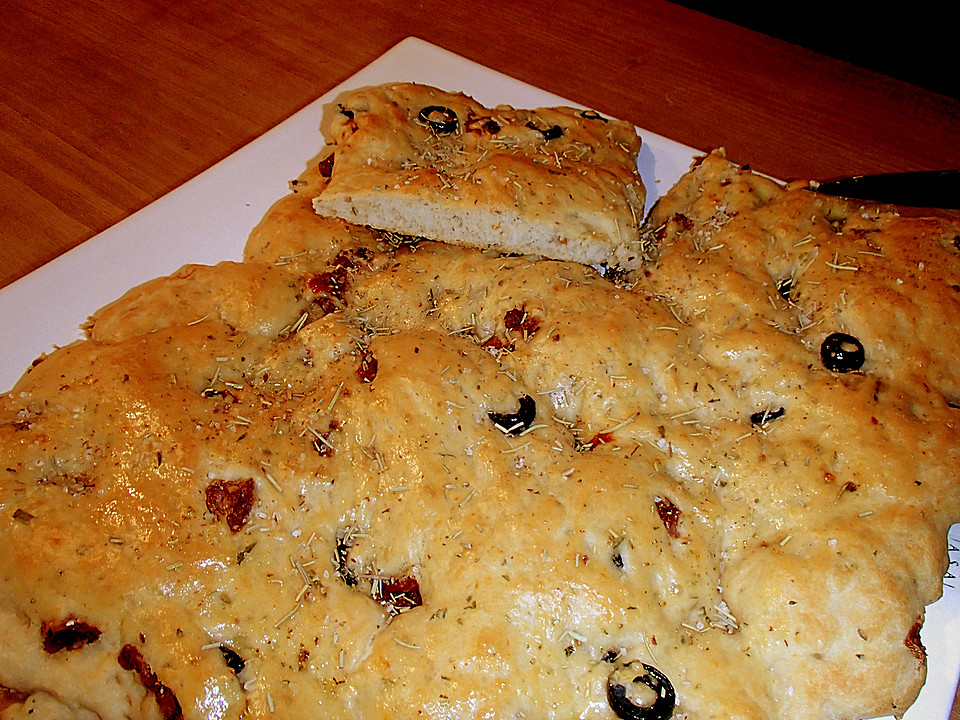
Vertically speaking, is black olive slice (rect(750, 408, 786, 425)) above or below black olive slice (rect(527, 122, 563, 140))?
below

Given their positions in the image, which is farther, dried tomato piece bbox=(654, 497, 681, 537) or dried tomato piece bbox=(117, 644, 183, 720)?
dried tomato piece bbox=(654, 497, 681, 537)

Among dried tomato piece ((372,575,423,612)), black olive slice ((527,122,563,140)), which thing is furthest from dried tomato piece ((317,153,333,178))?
dried tomato piece ((372,575,423,612))

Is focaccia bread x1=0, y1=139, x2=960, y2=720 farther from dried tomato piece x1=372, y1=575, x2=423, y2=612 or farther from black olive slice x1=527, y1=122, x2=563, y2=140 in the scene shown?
black olive slice x1=527, y1=122, x2=563, y2=140

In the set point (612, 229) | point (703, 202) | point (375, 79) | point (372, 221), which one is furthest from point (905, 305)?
point (375, 79)

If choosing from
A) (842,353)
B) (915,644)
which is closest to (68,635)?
(915,644)

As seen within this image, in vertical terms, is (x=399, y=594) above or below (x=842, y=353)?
below

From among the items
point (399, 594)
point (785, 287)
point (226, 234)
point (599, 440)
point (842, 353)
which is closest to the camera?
point (399, 594)

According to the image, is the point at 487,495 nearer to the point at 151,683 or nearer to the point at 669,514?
the point at 669,514
